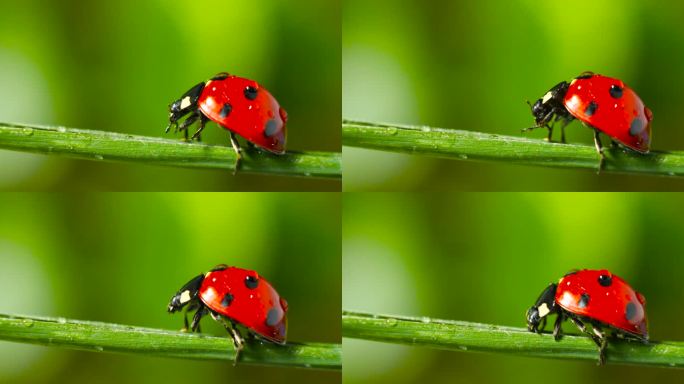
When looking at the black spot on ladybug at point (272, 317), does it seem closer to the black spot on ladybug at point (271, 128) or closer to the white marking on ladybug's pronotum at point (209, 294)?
the white marking on ladybug's pronotum at point (209, 294)

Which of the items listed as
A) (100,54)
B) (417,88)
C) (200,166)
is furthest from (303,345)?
(100,54)

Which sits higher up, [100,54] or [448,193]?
[100,54]

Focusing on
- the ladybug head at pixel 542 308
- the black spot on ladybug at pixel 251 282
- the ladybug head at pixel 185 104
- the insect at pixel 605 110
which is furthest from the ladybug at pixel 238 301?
the insect at pixel 605 110

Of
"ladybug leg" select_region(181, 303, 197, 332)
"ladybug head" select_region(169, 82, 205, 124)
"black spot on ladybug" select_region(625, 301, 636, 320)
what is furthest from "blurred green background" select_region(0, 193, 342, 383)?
"black spot on ladybug" select_region(625, 301, 636, 320)


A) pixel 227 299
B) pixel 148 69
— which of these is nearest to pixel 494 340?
pixel 227 299

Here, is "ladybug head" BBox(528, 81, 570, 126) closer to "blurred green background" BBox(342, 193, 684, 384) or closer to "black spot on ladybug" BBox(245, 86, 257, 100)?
"blurred green background" BBox(342, 193, 684, 384)

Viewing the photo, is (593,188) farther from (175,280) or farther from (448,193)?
(175,280)

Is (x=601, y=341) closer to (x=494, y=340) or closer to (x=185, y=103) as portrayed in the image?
(x=494, y=340)
